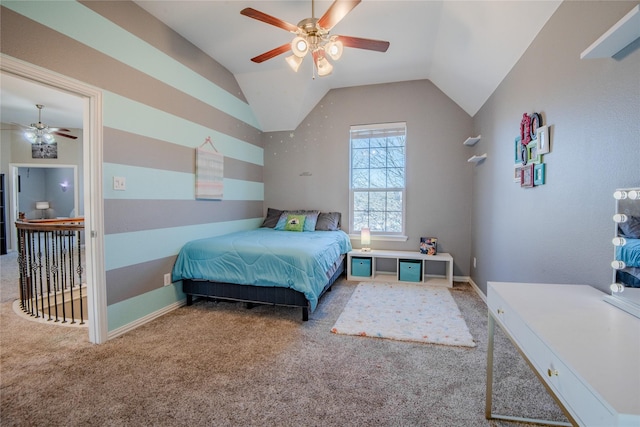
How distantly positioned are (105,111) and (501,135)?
343cm

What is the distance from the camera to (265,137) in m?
4.51

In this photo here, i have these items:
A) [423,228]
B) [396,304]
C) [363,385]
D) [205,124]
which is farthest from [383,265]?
[205,124]

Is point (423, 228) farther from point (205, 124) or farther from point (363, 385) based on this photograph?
point (205, 124)

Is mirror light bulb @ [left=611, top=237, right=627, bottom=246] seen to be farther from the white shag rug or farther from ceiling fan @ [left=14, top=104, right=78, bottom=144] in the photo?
ceiling fan @ [left=14, top=104, right=78, bottom=144]

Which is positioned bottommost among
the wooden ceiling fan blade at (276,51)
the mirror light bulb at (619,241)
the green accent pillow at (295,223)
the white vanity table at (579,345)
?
the white vanity table at (579,345)

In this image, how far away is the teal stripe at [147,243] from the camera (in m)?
2.20

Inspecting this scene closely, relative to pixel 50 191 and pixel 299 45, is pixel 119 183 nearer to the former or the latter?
pixel 299 45

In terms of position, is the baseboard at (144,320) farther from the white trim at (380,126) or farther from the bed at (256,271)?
the white trim at (380,126)

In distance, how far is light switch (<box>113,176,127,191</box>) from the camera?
2.22m

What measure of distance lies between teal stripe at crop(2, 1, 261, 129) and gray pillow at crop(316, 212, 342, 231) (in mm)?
2000

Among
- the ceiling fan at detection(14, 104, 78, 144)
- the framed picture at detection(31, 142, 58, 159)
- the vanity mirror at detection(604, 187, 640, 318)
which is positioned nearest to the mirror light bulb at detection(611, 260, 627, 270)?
the vanity mirror at detection(604, 187, 640, 318)

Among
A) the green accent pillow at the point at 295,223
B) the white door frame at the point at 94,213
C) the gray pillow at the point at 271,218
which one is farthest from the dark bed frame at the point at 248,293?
the gray pillow at the point at 271,218

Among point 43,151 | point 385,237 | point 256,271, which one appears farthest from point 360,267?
point 43,151

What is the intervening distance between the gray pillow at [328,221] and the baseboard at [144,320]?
6.45ft
